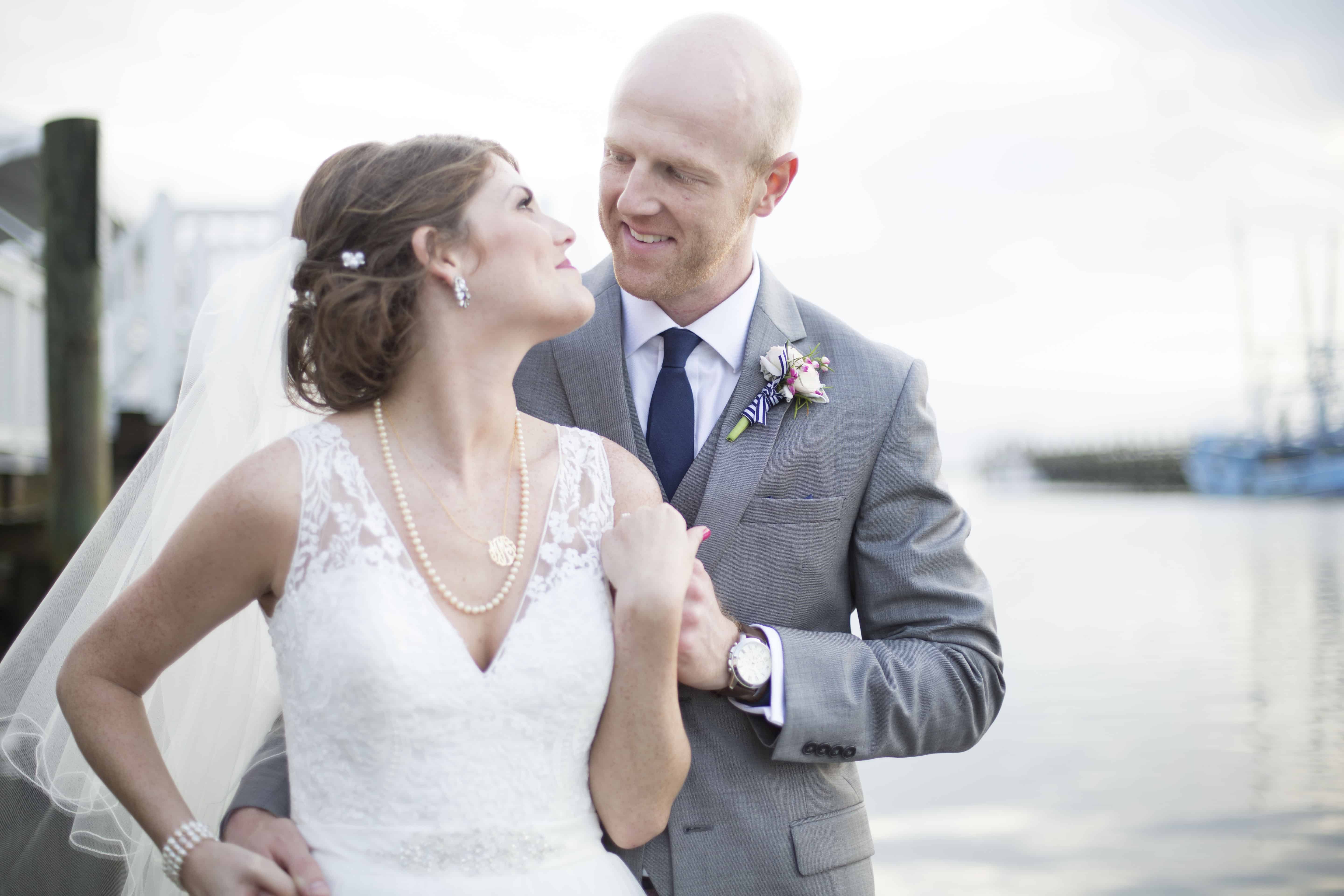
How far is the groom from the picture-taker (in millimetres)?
2262

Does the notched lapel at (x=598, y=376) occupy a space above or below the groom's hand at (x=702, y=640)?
above

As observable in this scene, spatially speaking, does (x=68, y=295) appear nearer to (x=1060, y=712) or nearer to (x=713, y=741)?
(x=713, y=741)

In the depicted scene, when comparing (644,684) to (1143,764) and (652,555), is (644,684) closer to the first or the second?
(652,555)

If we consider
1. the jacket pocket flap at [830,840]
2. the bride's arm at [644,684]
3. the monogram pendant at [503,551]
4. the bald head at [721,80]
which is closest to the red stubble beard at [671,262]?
the bald head at [721,80]

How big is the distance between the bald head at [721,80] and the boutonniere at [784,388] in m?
0.57

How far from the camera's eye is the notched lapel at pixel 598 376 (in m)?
2.48

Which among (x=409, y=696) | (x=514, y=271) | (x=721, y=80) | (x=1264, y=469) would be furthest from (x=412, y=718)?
(x=1264, y=469)

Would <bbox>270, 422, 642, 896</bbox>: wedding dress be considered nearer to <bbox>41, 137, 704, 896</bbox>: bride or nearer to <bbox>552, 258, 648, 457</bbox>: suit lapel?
<bbox>41, 137, 704, 896</bbox>: bride

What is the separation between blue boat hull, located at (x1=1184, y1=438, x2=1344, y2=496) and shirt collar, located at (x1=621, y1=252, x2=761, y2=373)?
139ft

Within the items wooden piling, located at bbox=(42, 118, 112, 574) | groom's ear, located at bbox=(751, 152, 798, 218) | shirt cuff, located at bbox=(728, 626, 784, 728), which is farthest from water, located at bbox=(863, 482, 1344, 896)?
wooden piling, located at bbox=(42, 118, 112, 574)

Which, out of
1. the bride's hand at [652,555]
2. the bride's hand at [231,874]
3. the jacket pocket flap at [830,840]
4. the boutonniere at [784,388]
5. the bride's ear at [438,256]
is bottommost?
the jacket pocket flap at [830,840]

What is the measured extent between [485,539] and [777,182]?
144 centimetres

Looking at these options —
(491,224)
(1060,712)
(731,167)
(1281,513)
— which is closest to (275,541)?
(491,224)

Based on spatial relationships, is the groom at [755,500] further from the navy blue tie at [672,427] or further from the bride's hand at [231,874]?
the bride's hand at [231,874]
